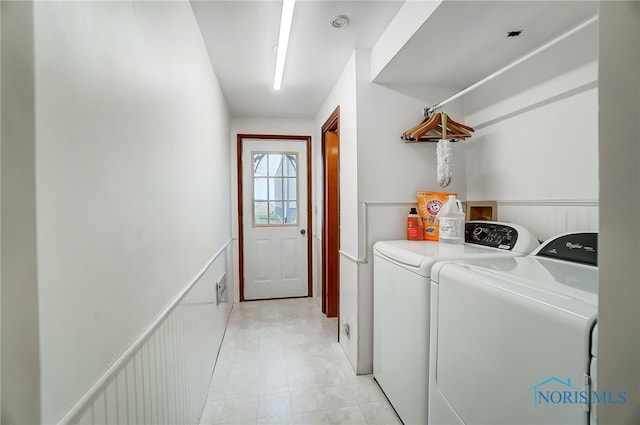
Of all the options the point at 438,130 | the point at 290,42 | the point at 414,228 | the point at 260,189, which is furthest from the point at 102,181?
the point at 260,189

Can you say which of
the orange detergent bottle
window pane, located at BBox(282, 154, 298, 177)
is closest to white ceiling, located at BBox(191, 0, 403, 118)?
window pane, located at BBox(282, 154, 298, 177)

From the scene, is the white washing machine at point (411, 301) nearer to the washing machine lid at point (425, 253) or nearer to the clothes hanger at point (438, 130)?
the washing machine lid at point (425, 253)

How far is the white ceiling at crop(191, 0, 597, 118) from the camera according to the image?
4.33 ft

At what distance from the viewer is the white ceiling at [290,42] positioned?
5.12 ft

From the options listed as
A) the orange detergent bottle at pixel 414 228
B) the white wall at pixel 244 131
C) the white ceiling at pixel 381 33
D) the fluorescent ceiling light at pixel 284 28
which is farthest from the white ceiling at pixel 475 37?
the white wall at pixel 244 131

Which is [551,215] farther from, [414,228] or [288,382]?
[288,382]

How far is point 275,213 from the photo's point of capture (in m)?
3.68

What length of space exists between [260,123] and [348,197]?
76.1 inches

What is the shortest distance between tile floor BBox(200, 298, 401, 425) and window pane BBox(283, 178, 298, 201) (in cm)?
156

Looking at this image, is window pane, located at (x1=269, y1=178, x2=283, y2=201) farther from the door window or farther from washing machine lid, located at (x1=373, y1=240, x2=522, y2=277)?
washing machine lid, located at (x1=373, y1=240, x2=522, y2=277)

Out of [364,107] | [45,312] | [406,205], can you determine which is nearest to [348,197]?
[406,205]
